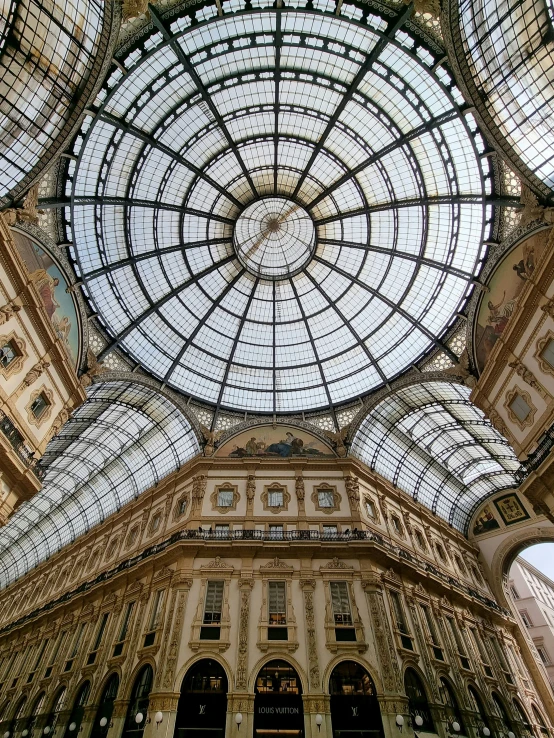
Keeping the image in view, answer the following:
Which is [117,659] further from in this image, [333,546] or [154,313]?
[154,313]

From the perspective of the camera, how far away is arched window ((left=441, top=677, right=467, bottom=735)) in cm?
2552

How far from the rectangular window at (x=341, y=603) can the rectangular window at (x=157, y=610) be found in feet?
35.7

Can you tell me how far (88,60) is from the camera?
21.2 metres

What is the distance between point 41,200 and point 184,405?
18841 millimetres

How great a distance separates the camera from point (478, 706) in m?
29.3

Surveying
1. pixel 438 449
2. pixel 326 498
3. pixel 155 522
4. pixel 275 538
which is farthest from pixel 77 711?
pixel 438 449

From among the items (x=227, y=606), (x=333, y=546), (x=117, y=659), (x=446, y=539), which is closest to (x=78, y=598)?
(x=117, y=659)

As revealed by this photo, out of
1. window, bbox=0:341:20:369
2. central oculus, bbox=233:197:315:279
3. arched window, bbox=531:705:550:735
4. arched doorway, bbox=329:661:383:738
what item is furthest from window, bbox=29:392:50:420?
arched window, bbox=531:705:550:735

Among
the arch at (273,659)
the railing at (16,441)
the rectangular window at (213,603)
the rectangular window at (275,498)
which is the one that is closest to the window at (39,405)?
the railing at (16,441)

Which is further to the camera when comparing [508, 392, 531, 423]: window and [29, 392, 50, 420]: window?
[29, 392, 50, 420]: window

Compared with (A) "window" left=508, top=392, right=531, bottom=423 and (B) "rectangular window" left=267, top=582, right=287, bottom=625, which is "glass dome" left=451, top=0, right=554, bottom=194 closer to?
(A) "window" left=508, top=392, right=531, bottom=423

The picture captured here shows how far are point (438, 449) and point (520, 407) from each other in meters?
19.7

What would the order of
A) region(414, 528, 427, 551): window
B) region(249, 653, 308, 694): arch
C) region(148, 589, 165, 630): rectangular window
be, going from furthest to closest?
region(414, 528, 427, 551): window
region(148, 589, 165, 630): rectangular window
region(249, 653, 308, 694): arch

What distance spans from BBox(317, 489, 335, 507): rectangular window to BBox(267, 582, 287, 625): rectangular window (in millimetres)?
7085
